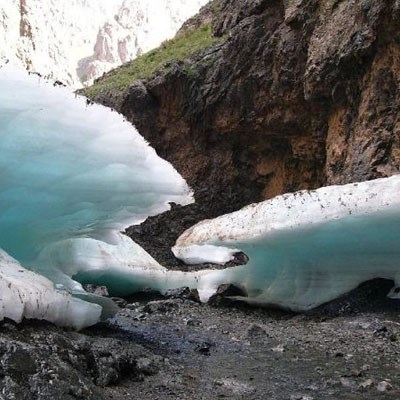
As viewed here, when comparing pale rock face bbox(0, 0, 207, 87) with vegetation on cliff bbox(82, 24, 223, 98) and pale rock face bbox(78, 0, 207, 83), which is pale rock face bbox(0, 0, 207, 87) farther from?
vegetation on cliff bbox(82, 24, 223, 98)

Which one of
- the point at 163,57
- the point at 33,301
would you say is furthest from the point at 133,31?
the point at 33,301

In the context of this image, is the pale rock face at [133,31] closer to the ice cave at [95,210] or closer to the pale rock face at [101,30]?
the pale rock face at [101,30]

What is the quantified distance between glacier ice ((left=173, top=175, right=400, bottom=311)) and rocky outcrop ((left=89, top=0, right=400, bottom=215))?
247 centimetres

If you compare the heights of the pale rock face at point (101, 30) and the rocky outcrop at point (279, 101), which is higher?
the pale rock face at point (101, 30)

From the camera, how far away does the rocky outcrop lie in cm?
858

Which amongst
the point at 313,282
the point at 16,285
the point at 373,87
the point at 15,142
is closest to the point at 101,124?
the point at 15,142

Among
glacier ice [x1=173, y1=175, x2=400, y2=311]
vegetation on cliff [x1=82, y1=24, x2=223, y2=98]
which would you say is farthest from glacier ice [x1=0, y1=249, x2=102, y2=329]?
vegetation on cliff [x1=82, y1=24, x2=223, y2=98]

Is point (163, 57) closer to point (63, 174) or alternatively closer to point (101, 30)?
point (63, 174)

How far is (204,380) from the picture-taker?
3936 mm

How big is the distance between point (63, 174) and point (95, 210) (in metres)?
0.66

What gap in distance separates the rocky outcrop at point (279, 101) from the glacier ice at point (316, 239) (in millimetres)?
2472

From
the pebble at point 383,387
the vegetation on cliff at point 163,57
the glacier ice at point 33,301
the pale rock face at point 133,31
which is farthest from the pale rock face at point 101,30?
the pebble at point 383,387

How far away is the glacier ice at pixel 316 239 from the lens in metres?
4.52

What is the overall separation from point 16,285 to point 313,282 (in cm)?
435
